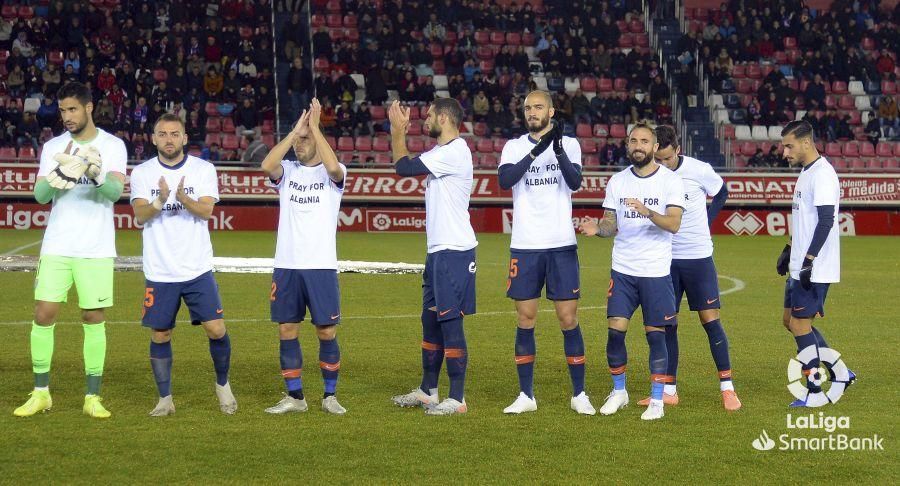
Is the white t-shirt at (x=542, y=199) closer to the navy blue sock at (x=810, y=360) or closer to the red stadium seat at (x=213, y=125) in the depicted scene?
the navy blue sock at (x=810, y=360)

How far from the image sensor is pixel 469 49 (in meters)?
34.9

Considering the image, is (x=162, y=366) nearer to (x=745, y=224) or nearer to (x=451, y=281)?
(x=451, y=281)

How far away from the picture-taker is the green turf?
260 inches

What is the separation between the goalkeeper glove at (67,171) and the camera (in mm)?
7676

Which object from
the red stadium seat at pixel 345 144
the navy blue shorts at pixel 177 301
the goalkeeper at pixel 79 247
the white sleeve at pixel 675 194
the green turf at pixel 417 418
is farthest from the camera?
the red stadium seat at pixel 345 144

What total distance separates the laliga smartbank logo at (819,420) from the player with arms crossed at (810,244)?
0.03 meters

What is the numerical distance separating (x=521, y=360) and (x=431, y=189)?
143 centimetres

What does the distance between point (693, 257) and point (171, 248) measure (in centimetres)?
398

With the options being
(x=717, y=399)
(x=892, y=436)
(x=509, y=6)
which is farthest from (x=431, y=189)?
(x=509, y=6)

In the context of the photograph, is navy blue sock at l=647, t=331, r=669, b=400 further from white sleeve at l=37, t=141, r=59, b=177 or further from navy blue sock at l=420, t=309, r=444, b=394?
white sleeve at l=37, t=141, r=59, b=177

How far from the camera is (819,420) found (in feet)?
26.1

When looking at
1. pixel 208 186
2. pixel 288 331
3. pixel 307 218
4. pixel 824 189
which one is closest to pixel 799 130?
pixel 824 189

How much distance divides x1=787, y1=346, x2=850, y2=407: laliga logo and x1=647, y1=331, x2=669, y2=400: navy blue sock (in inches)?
46.7

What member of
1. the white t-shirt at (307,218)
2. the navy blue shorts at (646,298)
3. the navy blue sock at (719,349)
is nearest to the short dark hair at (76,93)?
the white t-shirt at (307,218)
